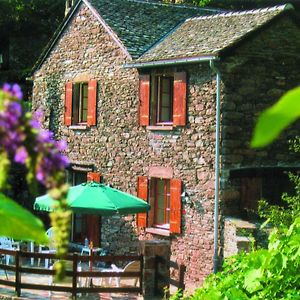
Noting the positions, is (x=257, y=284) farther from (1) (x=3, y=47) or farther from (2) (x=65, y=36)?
(1) (x=3, y=47)

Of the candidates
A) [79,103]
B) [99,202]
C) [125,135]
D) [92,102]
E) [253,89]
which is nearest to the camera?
[99,202]

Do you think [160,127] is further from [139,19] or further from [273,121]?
[273,121]

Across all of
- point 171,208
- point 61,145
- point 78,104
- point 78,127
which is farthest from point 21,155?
point 78,104

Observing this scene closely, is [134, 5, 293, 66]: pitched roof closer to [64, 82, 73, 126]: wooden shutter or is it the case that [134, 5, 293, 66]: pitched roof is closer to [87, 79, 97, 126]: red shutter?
[87, 79, 97, 126]: red shutter

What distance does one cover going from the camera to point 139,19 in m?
18.8

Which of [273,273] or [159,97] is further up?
[159,97]

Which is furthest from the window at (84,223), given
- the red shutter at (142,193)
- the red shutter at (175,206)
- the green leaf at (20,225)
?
the green leaf at (20,225)

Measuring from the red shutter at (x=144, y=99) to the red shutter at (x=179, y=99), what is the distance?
0.88m

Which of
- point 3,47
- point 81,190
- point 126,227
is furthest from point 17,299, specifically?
point 3,47

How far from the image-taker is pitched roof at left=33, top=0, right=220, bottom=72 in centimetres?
1797

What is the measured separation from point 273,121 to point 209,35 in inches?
632

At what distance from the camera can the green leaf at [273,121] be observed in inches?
27.3

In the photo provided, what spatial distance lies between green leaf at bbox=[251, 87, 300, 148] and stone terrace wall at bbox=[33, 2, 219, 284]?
1489cm

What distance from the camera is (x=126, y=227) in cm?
1780
